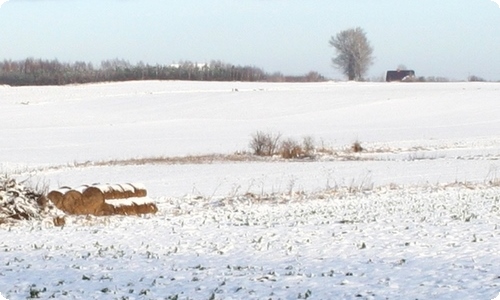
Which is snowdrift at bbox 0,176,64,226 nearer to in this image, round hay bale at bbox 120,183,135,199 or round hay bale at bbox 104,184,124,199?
round hay bale at bbox 104,184,124,199

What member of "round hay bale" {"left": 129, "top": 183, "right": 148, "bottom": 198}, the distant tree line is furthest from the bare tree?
"round hay bale" {"left": 129, "top": 183, "right": 148, "bottom": 198}

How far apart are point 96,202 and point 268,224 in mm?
4936

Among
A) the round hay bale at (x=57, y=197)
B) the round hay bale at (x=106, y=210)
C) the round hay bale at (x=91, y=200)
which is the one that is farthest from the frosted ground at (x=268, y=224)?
the round hay bale at (x=57, y=197)

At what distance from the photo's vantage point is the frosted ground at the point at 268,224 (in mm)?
11539

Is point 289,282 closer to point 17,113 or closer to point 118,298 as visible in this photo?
point 118,298

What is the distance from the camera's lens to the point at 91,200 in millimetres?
20281

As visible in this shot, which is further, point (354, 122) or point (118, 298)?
point (354, 122)

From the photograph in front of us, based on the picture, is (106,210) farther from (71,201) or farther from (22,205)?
(22,205)

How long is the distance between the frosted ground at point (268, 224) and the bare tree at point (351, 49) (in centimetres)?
2467

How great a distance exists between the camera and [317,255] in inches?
527

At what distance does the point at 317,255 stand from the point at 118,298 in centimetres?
359

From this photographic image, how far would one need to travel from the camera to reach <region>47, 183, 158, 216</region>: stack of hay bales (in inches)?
798

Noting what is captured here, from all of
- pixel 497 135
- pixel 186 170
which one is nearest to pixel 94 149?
pixel 186 170

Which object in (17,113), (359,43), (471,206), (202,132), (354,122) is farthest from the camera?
(359,43)
